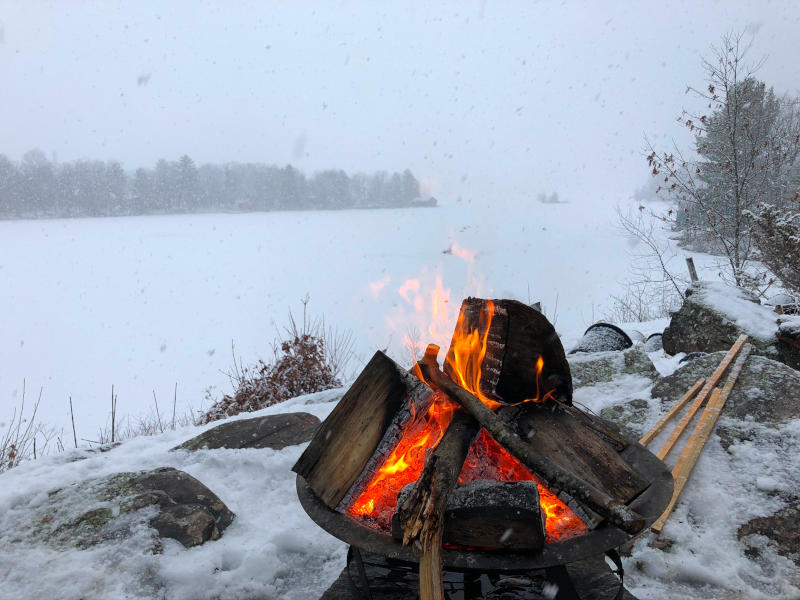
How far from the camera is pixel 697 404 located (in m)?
3.51

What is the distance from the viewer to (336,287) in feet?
69.3

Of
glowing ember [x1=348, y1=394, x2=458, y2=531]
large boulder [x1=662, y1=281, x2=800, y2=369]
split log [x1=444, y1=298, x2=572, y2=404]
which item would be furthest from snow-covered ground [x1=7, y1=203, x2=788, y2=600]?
glowing ember [x1=348, y1=394, x2=458, y2=531]

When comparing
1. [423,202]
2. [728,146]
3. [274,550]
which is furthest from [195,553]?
[423,202]

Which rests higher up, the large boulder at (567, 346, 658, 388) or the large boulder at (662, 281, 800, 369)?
the large boulder at (662, 281, 800, 369)

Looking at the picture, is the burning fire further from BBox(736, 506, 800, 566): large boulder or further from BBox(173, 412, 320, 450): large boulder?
BBox(173, 412, 320, 450): large boulder

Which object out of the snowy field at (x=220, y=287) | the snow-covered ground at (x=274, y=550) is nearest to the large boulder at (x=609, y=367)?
the snow-covered ground at (x=274, y=550)

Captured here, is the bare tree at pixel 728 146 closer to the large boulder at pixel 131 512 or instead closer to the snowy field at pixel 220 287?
the snowy field at pixel 220 287

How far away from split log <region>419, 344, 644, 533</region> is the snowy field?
812 millimetres

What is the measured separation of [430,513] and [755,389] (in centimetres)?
327

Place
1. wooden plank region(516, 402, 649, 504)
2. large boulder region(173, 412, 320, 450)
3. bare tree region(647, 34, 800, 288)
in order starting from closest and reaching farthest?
wooden plank region(516, 402, 649, 504), large boulder region(173, 412, 320, 450), bare tree region(647, 34, 800, 288)

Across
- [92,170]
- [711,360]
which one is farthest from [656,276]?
[92,170]

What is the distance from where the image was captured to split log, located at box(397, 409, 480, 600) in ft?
4.74

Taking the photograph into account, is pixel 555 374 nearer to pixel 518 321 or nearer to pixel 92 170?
pixel 518 321

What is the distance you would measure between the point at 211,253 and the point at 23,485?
2918 cm
